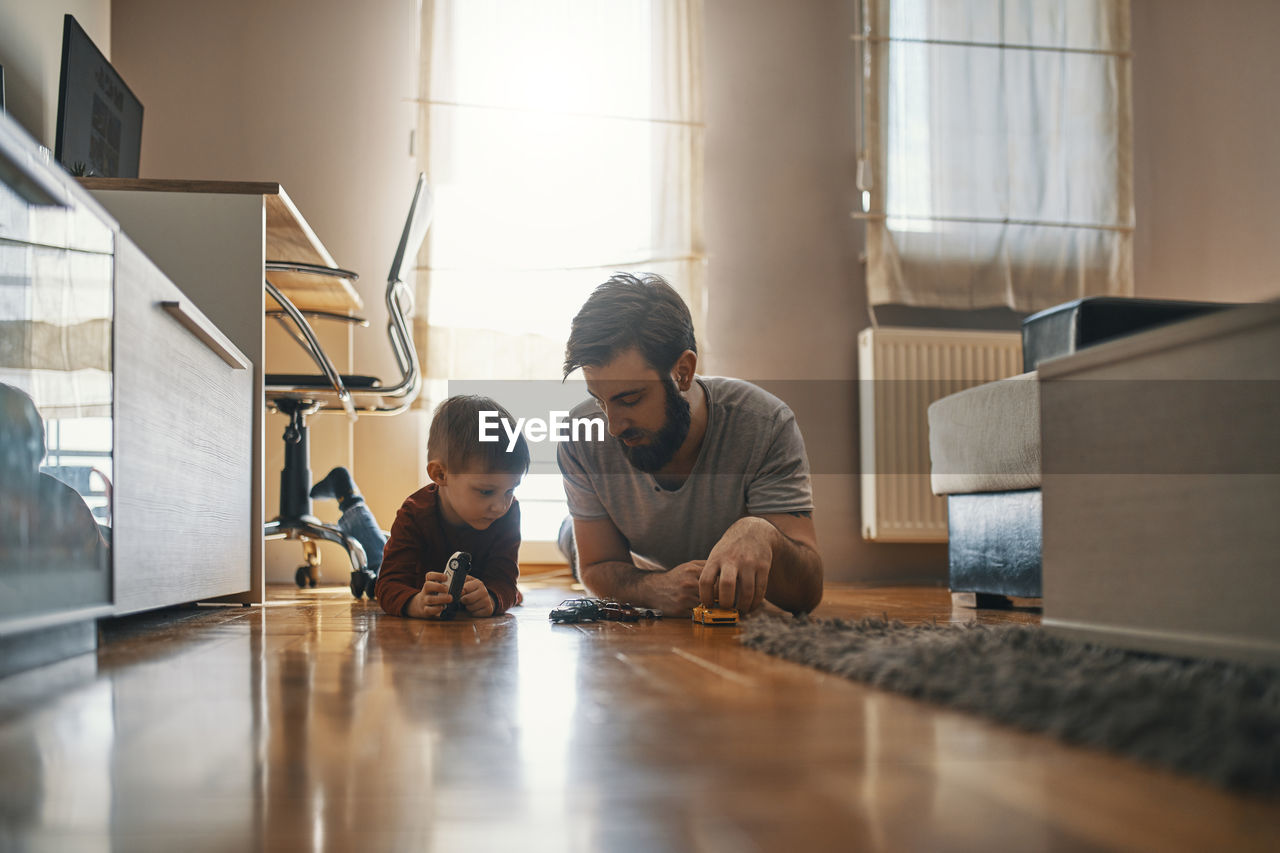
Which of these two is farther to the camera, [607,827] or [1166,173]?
[1166,173]

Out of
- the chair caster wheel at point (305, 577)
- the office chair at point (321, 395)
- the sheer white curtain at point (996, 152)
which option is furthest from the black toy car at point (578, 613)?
the sheer white curtain at point (996, 152)

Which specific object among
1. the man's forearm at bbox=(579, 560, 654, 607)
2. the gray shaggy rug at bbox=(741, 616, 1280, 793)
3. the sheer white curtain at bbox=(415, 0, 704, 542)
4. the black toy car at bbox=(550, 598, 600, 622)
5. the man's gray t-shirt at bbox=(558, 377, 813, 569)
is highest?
the sheer white curtain at bbox=(415, 0, 704, 542)

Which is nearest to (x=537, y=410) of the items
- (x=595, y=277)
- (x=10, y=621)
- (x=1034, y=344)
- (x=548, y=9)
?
(x=595, y=277)

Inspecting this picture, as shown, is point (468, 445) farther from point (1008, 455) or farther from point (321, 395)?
point (1008, 455)

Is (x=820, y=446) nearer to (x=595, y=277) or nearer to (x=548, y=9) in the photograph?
(x=595, y=277)

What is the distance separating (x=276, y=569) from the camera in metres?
3.26

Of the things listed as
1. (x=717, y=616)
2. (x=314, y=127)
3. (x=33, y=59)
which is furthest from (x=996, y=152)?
(x=33, y=59)

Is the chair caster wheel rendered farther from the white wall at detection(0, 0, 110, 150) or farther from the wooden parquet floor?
the wooden parquet floor

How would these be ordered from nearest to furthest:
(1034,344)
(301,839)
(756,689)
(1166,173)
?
(301,839) → (756,689) → (1034,344) → (1166,173)

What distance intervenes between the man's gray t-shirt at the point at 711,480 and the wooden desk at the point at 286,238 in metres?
0.82

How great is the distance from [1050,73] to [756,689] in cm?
346

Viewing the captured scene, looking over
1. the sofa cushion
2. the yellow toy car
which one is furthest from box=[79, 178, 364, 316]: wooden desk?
the sofa cushion

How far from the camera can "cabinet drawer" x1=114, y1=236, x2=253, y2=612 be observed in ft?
4.14

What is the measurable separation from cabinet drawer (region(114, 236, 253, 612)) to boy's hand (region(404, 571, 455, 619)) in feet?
1.15
